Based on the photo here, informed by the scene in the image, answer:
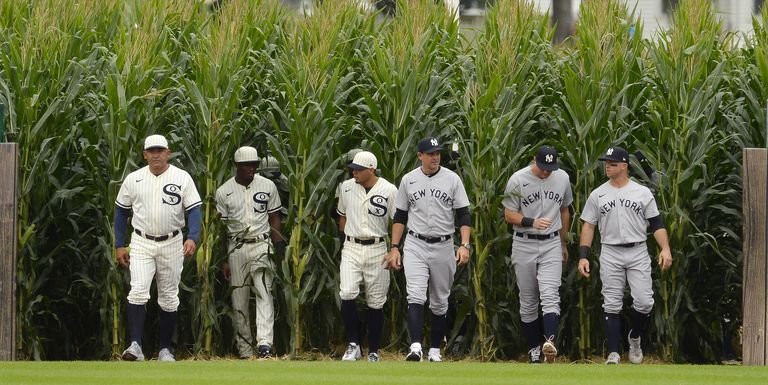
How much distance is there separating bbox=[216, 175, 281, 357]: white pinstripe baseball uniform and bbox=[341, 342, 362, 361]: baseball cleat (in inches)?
34.7

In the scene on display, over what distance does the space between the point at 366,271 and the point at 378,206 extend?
24.5 inches

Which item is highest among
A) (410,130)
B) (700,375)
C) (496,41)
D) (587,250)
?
(496,41)

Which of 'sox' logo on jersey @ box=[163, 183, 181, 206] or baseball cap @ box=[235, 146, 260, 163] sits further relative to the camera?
baseball cap @ box=[235, 146, 260, 163]

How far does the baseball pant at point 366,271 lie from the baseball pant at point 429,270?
30 centimetres

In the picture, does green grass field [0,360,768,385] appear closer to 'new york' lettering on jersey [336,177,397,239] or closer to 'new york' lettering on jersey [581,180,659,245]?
'new york' lettering on jersey [581,180,659,245]

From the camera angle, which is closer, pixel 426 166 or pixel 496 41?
pixel 426 166

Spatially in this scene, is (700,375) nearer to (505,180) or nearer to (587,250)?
(587,250)

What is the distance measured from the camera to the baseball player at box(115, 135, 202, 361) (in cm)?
1366

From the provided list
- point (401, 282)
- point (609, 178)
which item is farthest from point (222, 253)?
point (609, 178)

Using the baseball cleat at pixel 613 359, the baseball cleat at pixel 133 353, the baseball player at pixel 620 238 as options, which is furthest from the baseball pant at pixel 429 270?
the baseball cleat at pixel 133 353

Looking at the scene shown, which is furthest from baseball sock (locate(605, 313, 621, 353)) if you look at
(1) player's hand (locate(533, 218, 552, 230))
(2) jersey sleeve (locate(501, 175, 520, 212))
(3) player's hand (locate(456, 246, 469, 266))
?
(3) player's hand (locate(456, 246, 469, 266))

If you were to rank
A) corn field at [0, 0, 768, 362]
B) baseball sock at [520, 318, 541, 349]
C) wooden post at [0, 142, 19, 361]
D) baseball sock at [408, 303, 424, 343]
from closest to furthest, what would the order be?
wooden post at [0, 142, 19, 361]
baseball sock at [408, 303, 424, 343]
baseball sock at [520, 318, 541, 349]
corn field at [0, 0, 768, 362]

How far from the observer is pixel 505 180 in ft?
48.0

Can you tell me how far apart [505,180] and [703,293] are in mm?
2277
